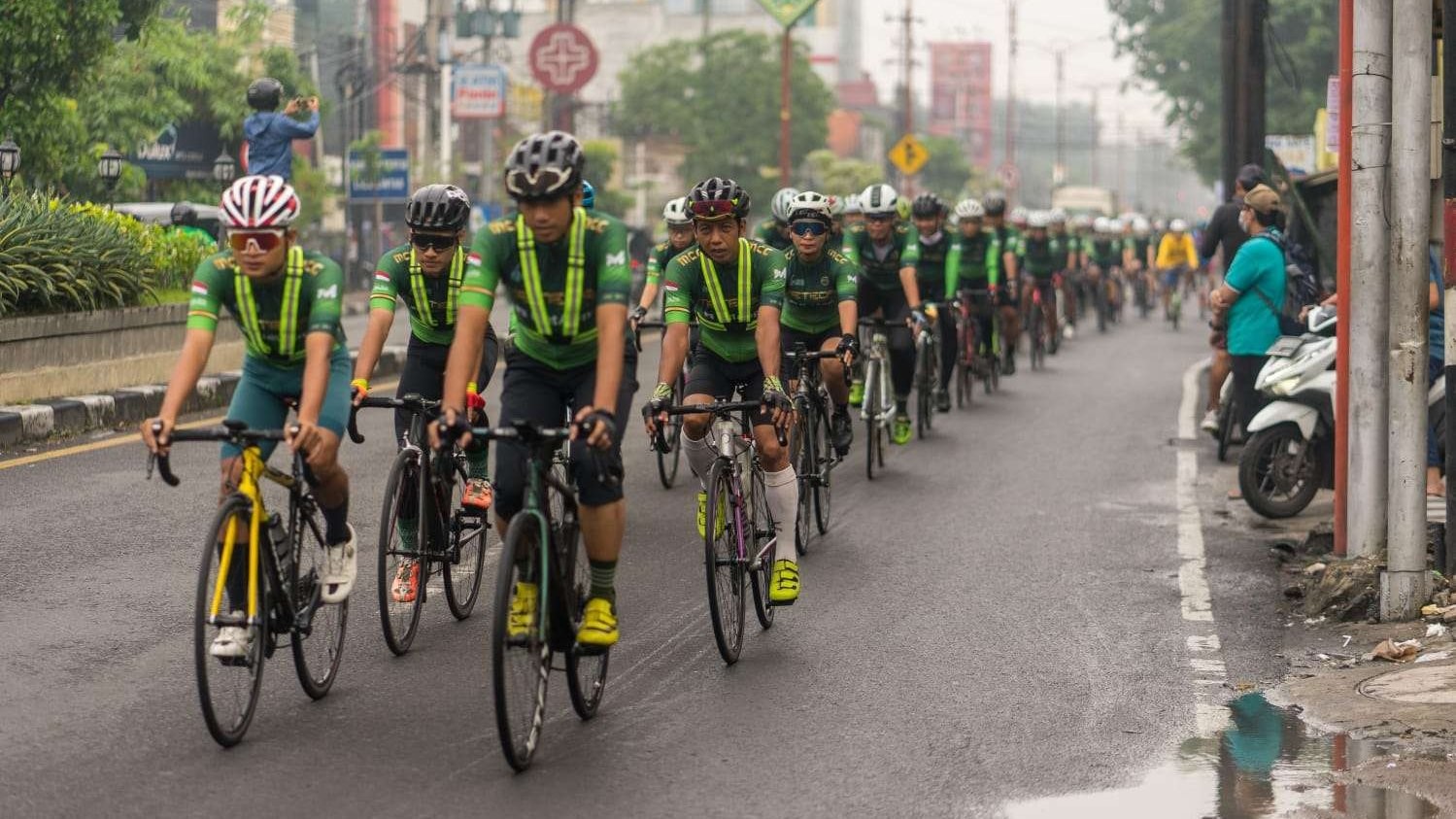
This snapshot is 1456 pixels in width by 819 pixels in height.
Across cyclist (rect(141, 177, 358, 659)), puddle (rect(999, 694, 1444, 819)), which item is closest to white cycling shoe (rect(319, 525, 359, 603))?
cyclist (rect(141, 177, 358, 659))

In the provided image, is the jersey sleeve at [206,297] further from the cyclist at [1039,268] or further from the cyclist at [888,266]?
the cyclist at [1039,268]

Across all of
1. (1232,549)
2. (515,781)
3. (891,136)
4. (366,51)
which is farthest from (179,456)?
(891,136)

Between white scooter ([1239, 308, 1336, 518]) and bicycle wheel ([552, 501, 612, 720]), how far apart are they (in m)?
5.94

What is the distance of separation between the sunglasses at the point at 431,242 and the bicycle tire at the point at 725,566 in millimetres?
1681

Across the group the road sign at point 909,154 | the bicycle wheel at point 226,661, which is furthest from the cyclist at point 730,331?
the road sign at point 909,154

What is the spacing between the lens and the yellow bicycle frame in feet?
20.8

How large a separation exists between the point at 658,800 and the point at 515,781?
1.51 ft

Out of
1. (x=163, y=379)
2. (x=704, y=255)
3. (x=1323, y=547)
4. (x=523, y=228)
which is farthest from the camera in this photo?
(x=163, y=379)

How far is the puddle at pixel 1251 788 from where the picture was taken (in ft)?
19.6

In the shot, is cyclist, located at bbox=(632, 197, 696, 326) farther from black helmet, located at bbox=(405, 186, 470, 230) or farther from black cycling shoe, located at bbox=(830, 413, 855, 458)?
black helmet, located at bbox=(405, 186, 470, 230)

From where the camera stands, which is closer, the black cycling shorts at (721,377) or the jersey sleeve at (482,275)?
the jersey sleeve at (482,275)

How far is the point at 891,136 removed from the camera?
406 ft

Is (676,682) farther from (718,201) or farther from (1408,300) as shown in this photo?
(1408,300)

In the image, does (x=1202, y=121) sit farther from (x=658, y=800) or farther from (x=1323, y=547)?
(x=658, y=800)
